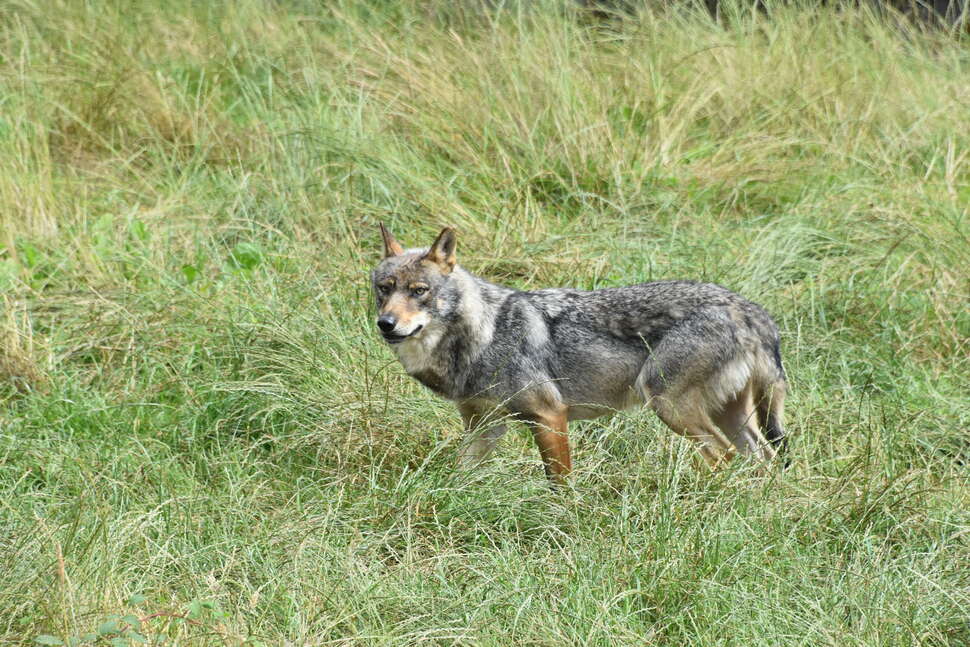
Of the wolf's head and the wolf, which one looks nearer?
the wolf's head

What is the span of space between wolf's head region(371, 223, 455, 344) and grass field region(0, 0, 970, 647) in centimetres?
41

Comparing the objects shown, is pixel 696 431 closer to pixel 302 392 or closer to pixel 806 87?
pixel 302 392

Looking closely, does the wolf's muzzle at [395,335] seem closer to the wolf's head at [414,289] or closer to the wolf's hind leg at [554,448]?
the wolf's head at [414,289]

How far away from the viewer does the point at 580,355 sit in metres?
5.55

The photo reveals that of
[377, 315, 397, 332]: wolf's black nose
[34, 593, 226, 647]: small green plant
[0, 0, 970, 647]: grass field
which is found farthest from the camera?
[377, 315, 397, 332]: wolf's black nose

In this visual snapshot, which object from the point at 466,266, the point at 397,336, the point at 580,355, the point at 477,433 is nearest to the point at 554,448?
the point at 477,433

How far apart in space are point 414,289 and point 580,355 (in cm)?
89

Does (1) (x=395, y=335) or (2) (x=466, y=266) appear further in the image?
(2) (x=466, y=266)

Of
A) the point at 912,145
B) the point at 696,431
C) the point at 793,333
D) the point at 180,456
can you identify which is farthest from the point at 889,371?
the point at 180,456

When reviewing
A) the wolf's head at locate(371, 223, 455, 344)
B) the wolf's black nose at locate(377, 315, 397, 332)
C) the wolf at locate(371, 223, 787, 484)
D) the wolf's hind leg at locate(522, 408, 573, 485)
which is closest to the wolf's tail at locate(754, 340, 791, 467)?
the wolf at locate(371, 223, 787, 484)

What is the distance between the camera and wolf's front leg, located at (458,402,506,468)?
507cm

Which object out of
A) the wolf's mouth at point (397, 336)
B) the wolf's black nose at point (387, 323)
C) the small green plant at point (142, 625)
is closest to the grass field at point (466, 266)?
the small green plant at point (142, 625)

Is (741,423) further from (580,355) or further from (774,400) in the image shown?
(580,355)

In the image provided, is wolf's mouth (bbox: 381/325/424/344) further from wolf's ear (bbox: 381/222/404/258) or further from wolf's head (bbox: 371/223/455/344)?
wolf's ear (bbox: 381/222/404/258)
